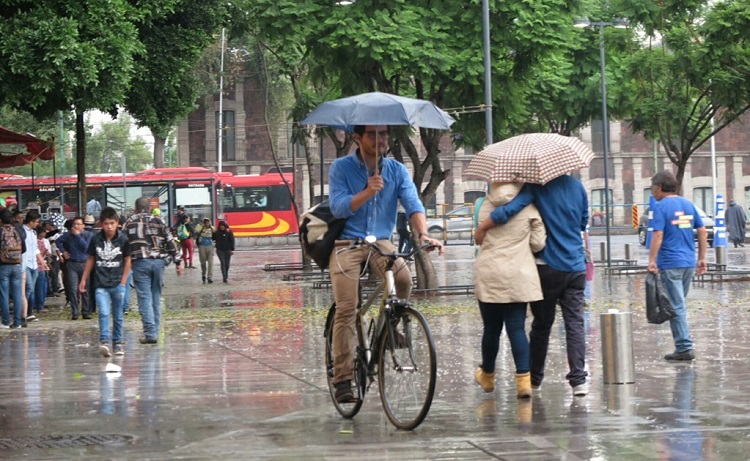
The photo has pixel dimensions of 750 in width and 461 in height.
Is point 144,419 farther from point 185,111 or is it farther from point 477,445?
point 185,111

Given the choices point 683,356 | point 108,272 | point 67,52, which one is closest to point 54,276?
point 67,52

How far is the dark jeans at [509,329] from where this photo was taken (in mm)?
9344

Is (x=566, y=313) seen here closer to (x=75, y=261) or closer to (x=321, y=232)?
(x=321, y=232)

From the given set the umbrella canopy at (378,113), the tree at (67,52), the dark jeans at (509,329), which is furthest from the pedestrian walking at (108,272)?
the dark jeans at (509,329)

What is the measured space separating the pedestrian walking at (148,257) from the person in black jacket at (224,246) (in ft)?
55.4

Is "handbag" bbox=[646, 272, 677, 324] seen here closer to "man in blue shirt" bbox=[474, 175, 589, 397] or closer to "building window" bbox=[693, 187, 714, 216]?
"man in blue shirt" bbox=[474, 175, 589, 397]

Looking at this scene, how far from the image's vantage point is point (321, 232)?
859 cm

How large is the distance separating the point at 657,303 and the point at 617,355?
1.81 meters

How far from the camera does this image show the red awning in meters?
21.7

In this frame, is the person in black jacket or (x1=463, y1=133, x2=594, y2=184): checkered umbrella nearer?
(x1=463, y1=133, x2=594, y2=184): checkered umbrella

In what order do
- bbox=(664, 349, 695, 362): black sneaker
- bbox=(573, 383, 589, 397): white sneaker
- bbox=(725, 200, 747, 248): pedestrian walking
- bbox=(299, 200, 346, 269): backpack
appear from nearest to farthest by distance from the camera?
bbox=(299, 200, 346, 269): backpack
bbox=(573, 383, 589, 397): white sneaker
bbox=(664, 349, 695, 362): black sneaker
bbox=(725, 200, 747, 248): pedestrian walking

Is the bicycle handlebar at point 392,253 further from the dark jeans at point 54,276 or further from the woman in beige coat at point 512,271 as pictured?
the dark jeans at point 54,276

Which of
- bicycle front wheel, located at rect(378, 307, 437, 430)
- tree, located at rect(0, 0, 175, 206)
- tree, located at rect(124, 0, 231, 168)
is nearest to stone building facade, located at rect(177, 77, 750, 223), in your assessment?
tree, located at rect(124, 0, 231, 168)

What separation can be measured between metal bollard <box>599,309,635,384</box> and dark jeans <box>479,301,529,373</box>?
1.08 meters
